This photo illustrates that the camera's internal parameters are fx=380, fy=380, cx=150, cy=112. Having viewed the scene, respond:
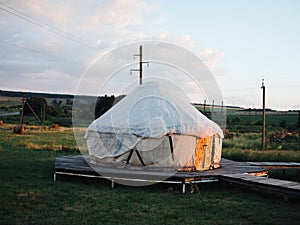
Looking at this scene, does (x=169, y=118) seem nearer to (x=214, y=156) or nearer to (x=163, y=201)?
(x=214, y=156)

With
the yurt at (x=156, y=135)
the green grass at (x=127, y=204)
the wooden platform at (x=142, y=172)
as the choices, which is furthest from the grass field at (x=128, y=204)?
the yurt at (x=156, y=135)

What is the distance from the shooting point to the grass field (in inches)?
217

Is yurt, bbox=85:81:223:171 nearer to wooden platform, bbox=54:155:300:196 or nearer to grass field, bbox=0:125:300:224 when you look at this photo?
wooden platform, bbox=54:155:300:196

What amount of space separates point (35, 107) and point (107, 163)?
108ft

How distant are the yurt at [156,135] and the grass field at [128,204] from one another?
0.70m

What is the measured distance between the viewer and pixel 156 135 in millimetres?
8250

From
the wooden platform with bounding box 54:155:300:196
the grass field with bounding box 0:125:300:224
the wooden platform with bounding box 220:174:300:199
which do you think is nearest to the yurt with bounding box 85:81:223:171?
the wooden platform with bounding box 54:155:300:196

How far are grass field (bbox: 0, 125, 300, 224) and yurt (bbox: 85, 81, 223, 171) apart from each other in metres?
0.70

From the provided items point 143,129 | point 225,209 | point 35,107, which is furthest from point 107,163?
point 35,107

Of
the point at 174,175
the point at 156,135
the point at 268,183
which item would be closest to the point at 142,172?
the point at 174,175

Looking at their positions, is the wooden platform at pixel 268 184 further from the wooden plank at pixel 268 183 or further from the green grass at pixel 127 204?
the green grass at pixel 127 204

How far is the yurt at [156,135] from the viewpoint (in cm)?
845

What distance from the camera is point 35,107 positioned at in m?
39.9

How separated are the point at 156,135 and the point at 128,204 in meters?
2.16
